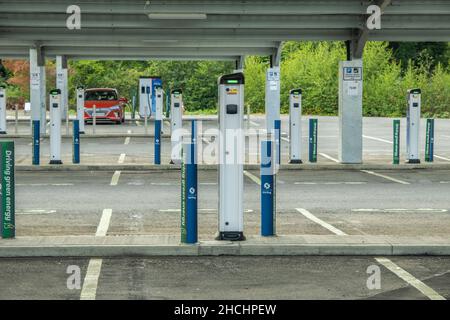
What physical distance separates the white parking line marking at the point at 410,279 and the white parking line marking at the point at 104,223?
370cm

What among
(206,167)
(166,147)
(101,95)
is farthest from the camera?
(101,95)

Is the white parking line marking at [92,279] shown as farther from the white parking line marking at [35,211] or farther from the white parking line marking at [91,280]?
the white parking line marking at [35,211]

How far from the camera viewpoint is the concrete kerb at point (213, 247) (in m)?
12.3

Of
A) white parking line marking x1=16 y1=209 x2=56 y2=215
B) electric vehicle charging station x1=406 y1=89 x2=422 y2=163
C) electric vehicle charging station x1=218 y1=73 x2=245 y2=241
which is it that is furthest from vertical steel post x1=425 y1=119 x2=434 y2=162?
electric vehicle charging station x1=218 y1=73 x2=245 y2=241

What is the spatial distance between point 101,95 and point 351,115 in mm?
25497

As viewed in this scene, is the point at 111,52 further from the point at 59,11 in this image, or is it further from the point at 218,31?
the point at 59,11

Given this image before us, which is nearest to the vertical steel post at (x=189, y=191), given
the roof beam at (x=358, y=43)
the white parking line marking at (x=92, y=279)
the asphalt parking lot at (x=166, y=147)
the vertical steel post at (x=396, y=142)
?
the white parking line marking at (x=92, y=279)

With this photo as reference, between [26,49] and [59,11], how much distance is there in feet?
58.7

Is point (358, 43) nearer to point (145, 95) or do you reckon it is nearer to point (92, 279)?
point (92, 279)

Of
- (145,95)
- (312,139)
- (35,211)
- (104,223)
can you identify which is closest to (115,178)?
(312,139)

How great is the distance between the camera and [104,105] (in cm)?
4944

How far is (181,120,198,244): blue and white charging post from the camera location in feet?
40.5

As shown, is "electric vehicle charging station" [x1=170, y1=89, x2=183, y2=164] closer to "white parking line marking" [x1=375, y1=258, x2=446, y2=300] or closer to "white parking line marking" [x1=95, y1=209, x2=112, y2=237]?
"white parking line marking" [x1=95, y1=209, x2=112, y2=237]

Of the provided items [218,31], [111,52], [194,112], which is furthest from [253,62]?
[218,31]
